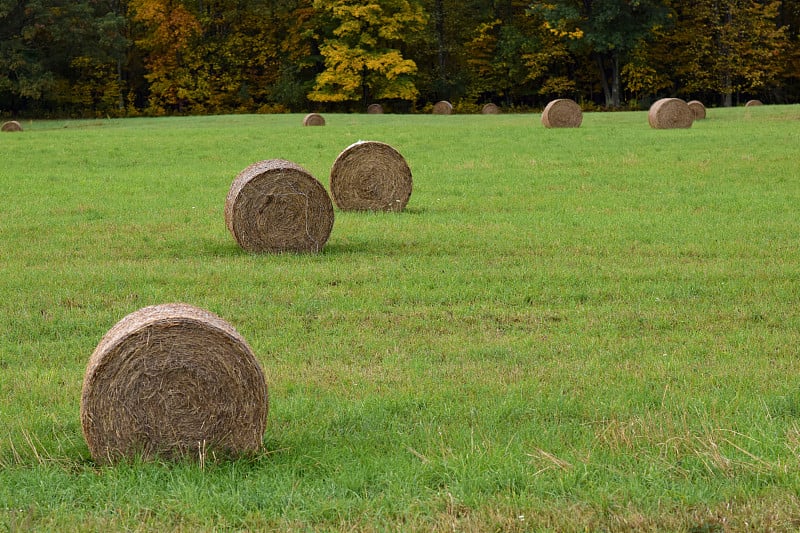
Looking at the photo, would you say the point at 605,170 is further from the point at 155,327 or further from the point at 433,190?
the point at 155,327

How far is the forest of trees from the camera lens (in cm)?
6184

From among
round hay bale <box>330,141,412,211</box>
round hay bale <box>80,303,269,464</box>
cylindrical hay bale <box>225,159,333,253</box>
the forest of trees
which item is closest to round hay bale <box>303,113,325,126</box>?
the forest of trees

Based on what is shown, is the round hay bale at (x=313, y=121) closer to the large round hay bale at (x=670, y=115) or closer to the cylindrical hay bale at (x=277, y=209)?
the large round hay bale at (x=670, y=115)

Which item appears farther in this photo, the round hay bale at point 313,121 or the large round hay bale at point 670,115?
the round hay bale at point 313,121

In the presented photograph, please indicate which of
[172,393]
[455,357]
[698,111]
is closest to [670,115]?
[698,111]

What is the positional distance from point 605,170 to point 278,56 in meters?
49.5

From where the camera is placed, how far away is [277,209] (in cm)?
1447

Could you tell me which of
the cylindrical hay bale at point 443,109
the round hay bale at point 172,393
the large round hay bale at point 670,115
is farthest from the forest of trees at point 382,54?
the round hay bale at point 172,393

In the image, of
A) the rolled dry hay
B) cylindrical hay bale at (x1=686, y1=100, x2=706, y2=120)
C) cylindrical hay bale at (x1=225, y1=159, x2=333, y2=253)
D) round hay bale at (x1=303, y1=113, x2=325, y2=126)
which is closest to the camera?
cylindrical hay bale at (x1=225, y1=159, x2=333, y2=253)

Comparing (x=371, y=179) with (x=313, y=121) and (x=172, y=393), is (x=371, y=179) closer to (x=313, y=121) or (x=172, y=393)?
(x=172, y=393)

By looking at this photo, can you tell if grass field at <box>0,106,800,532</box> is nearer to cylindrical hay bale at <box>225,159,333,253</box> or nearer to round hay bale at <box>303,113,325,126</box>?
cylindrical hay bale at <box>225,159,333,253</box>

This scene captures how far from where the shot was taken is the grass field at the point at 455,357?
5758mm

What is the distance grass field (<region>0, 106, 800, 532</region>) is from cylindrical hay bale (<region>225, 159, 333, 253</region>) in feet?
1.17

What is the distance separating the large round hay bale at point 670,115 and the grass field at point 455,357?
15.1 m
